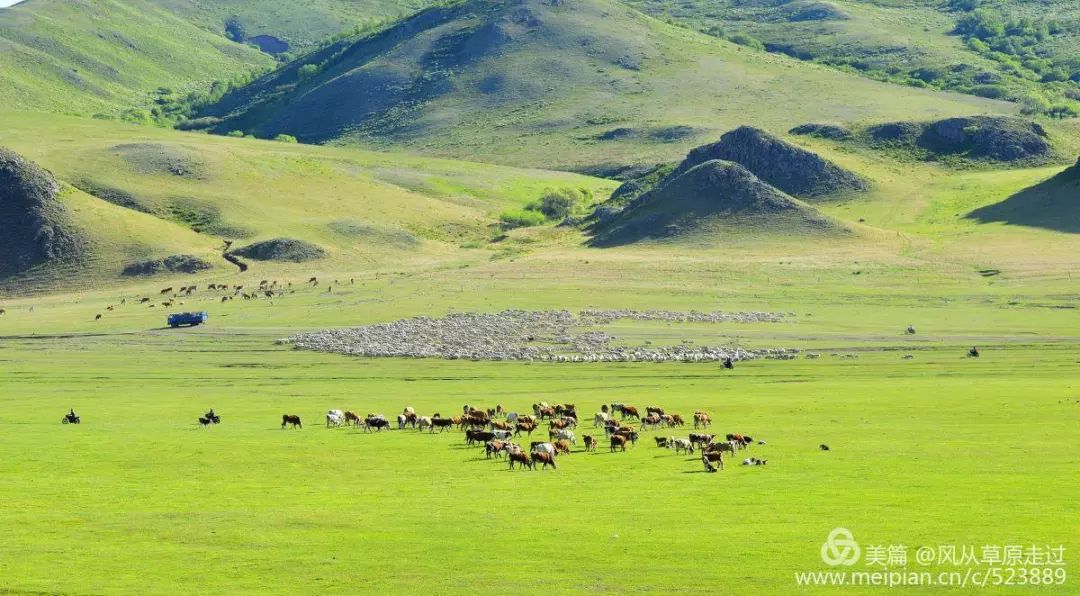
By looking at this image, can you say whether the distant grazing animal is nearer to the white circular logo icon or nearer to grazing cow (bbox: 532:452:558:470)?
grazing cow (bbox: 532:452:558:470)

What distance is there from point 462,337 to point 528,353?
339 inches

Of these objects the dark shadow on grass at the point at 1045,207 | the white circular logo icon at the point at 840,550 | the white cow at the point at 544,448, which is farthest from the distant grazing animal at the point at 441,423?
the dark shadow on grass at the point at 1045,207

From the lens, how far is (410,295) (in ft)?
383

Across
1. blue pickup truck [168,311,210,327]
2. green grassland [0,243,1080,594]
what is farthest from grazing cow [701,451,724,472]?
blue pickup truck [168,311,210,327]

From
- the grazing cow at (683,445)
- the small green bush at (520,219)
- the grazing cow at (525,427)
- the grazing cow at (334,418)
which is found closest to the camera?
the grazing cow at (683,445)

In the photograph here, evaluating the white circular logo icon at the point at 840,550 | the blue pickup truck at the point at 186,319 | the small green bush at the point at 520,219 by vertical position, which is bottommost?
the white circular logo icon at the point at 840,550

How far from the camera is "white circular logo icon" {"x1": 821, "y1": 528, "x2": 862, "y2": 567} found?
29250mm

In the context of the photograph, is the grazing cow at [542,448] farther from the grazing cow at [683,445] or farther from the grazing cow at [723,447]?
the grazing cow at [723,447]

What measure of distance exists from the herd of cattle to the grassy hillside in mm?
93520

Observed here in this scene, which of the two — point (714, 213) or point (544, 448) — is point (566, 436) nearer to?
point (544, 448)

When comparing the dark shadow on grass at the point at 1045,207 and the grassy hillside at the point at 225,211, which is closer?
the dark shadow on grass at the point at 1045,207

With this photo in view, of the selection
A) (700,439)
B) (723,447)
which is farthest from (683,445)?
(723,447)

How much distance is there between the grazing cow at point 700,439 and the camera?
152 ft

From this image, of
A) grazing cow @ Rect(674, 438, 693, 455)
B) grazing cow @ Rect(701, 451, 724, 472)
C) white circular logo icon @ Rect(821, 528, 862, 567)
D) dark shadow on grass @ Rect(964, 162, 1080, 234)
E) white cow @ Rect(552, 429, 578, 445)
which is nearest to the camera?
white circular logo icon @ Rect(821, 528, 862, 567)
